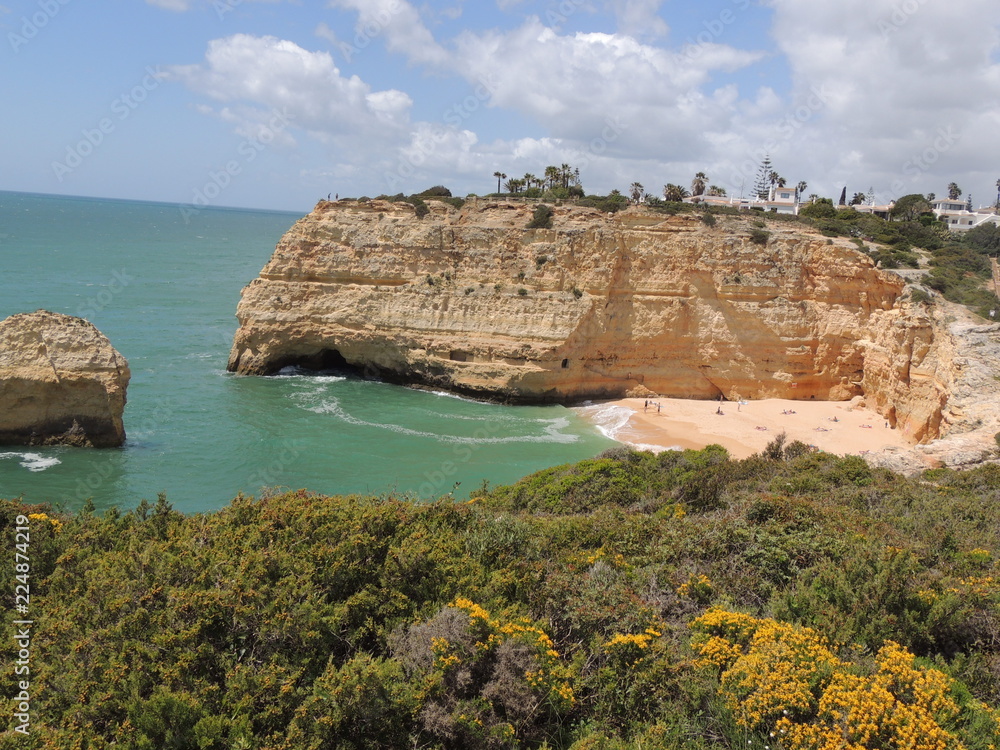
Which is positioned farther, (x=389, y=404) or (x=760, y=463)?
(x=389, y=404)

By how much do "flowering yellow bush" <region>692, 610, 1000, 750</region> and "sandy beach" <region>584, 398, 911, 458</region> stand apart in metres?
19.3

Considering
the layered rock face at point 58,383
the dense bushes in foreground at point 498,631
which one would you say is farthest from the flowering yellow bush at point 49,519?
the layered rock face at point 58,383

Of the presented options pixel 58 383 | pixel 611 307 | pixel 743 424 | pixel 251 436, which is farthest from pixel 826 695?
pixel 611 307

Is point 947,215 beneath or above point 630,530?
above

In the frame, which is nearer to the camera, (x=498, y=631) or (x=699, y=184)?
(x=498, y=631)

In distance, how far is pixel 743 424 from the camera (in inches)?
1115

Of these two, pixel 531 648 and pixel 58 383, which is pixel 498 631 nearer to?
pixel 531 648

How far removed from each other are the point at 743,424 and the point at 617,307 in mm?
7800

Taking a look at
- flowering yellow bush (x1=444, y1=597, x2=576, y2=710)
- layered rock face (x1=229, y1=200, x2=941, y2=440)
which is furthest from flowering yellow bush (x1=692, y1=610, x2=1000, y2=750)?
layered rock face (x1=229, y1=200, x2=941, y2=440)

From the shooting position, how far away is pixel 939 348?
2512 centimetres

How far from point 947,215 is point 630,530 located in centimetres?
7416

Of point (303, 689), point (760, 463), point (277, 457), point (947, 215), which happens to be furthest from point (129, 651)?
point (947, 215)

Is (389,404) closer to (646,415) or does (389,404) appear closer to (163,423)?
(163,423)

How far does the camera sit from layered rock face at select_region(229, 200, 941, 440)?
102 ft
